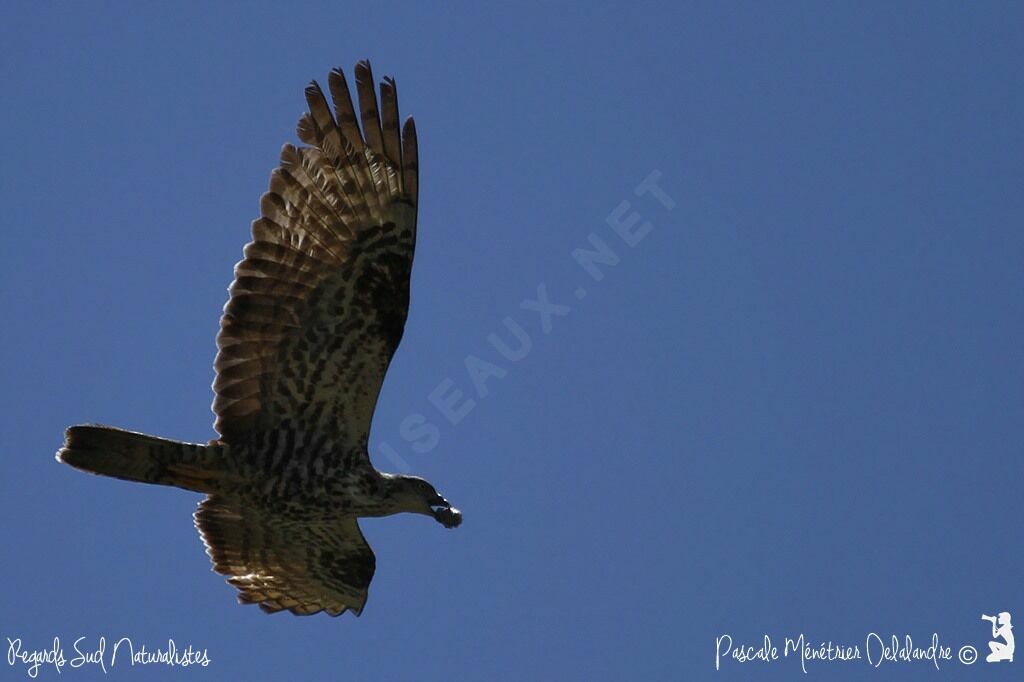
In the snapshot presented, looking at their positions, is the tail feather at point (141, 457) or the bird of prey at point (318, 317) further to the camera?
the bird of prey at point (318, 317)

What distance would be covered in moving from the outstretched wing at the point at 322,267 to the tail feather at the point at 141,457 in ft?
1.14

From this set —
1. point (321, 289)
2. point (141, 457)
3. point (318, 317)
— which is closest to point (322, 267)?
point (321, 289)

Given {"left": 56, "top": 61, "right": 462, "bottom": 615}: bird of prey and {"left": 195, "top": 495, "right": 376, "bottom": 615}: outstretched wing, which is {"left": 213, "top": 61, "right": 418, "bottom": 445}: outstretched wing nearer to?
{"left": 56, "top": 61, "right": 462, "bottom": 615}: bird of prey

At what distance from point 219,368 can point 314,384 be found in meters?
0.76

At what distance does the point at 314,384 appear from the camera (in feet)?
39.5

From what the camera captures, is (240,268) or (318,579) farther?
(318,579)

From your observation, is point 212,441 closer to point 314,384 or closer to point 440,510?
point 314,384

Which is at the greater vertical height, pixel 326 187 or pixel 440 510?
pixel 326 187

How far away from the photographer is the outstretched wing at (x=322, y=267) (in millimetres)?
11844

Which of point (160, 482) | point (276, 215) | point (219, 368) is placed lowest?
point (160, 482)

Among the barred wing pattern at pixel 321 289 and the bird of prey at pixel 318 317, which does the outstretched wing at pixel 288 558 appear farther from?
the barred wing pattern at pixel 321 289

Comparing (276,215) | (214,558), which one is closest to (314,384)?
A: (276,215)

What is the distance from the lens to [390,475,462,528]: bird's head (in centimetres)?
1225

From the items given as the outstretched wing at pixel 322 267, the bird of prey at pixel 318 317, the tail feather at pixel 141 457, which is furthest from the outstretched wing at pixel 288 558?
the outstretched wing at pixel 322 267
